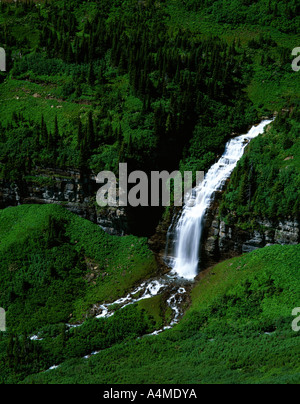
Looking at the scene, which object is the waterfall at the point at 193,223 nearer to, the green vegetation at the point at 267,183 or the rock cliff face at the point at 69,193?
the green vegetation at the point at 267,183

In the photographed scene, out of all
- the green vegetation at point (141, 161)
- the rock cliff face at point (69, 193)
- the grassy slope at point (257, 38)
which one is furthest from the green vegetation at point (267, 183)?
the rock cliff face at point (69, 193)

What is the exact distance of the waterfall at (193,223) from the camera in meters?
47.8

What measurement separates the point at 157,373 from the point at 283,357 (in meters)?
8.82

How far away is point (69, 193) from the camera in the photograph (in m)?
51.4

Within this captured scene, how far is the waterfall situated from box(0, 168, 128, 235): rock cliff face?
6.56 meters

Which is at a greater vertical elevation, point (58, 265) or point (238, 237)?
point (238, 237)

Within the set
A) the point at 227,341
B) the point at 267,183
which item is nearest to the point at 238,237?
the point at 267,183

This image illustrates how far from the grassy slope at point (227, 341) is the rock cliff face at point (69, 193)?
12.7m

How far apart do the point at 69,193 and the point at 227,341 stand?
25.6 meters

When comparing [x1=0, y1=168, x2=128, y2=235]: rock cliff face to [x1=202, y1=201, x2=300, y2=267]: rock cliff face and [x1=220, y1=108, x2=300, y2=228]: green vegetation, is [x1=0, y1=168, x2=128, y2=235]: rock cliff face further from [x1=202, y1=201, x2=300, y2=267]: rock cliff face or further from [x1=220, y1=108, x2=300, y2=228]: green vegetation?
[x1=220, y1=108, x2=300, y2=228]: green vegetation

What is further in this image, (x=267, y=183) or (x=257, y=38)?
(x=257, y=38)

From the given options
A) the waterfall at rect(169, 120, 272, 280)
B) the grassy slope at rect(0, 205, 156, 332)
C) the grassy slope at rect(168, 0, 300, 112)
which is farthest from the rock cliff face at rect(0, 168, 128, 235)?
the grassy slope at rect(168, 0, 300, 112)

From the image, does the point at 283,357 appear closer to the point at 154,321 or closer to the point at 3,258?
the point at 154,321

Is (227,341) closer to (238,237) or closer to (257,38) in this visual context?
(238,237)
